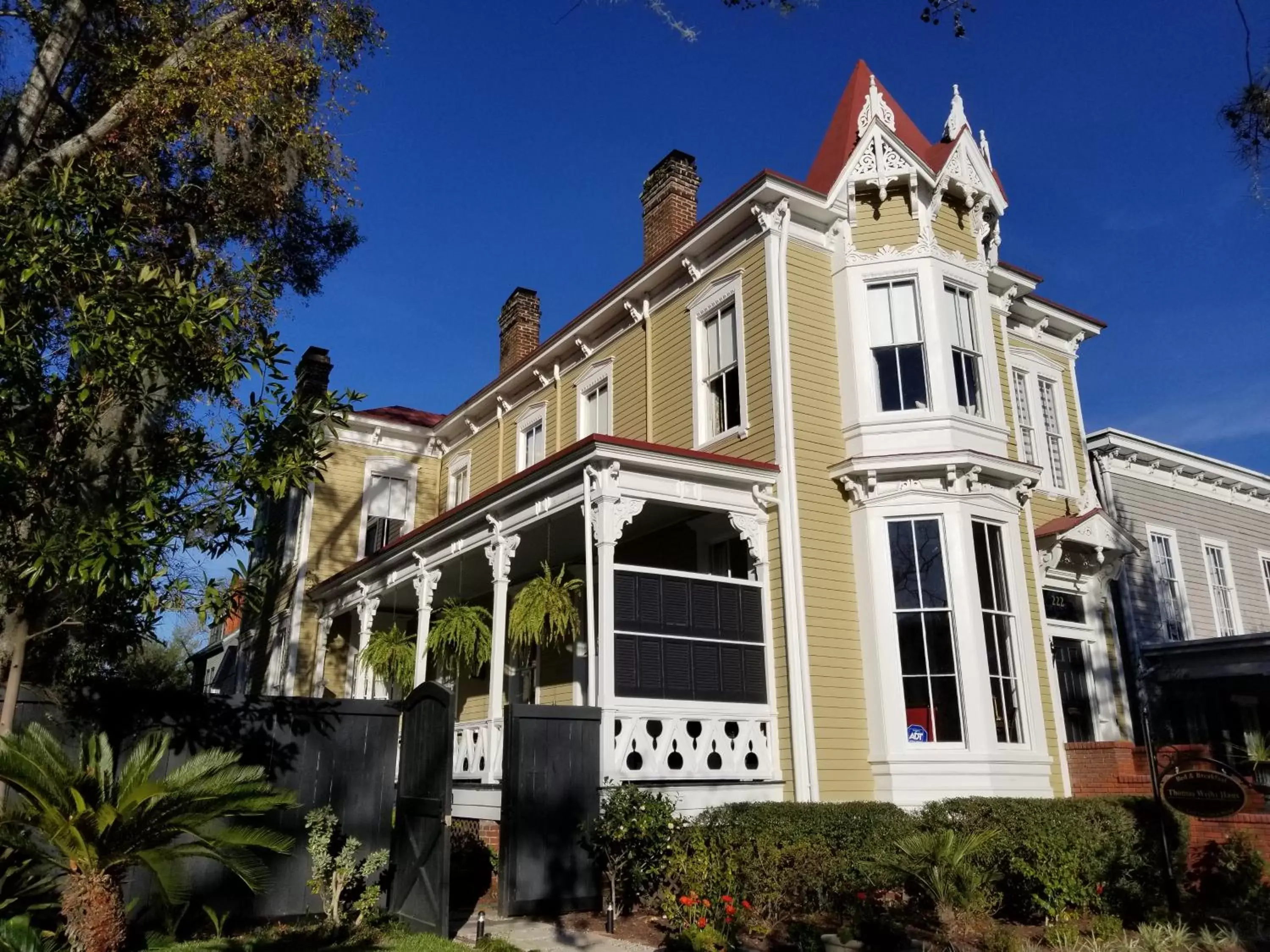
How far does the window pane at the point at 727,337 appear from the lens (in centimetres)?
1395

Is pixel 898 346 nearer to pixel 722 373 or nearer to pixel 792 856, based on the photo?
pixel 722 373

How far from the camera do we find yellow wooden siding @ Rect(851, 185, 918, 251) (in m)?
13.8

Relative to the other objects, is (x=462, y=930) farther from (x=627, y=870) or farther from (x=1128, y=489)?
(x=1128, y=489)

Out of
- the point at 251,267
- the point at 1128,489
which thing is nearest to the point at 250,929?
the point at 251,267

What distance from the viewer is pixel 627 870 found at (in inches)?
382

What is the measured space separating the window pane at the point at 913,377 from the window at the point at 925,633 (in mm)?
1694

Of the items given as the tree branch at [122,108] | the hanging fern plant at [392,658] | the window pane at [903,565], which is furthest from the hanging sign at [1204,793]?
the tree branch at [122,108]

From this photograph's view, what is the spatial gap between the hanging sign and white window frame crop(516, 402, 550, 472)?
1256 centimetres

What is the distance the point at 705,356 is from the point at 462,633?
18.4 ft

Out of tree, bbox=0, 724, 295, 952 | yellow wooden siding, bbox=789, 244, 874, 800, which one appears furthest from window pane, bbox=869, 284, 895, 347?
tree, bbox=0, 724, 295, 952

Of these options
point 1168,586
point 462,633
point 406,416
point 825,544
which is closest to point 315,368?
point 406,416

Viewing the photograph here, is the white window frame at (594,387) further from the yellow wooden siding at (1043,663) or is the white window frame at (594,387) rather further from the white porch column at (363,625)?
the yellow wooden siding at (1043,663)

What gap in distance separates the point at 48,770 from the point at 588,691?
549 cm

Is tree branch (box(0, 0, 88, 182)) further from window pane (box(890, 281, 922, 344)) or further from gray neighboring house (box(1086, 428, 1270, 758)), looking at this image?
gray neighboring house (box(1086, 428, 1270, 758))
